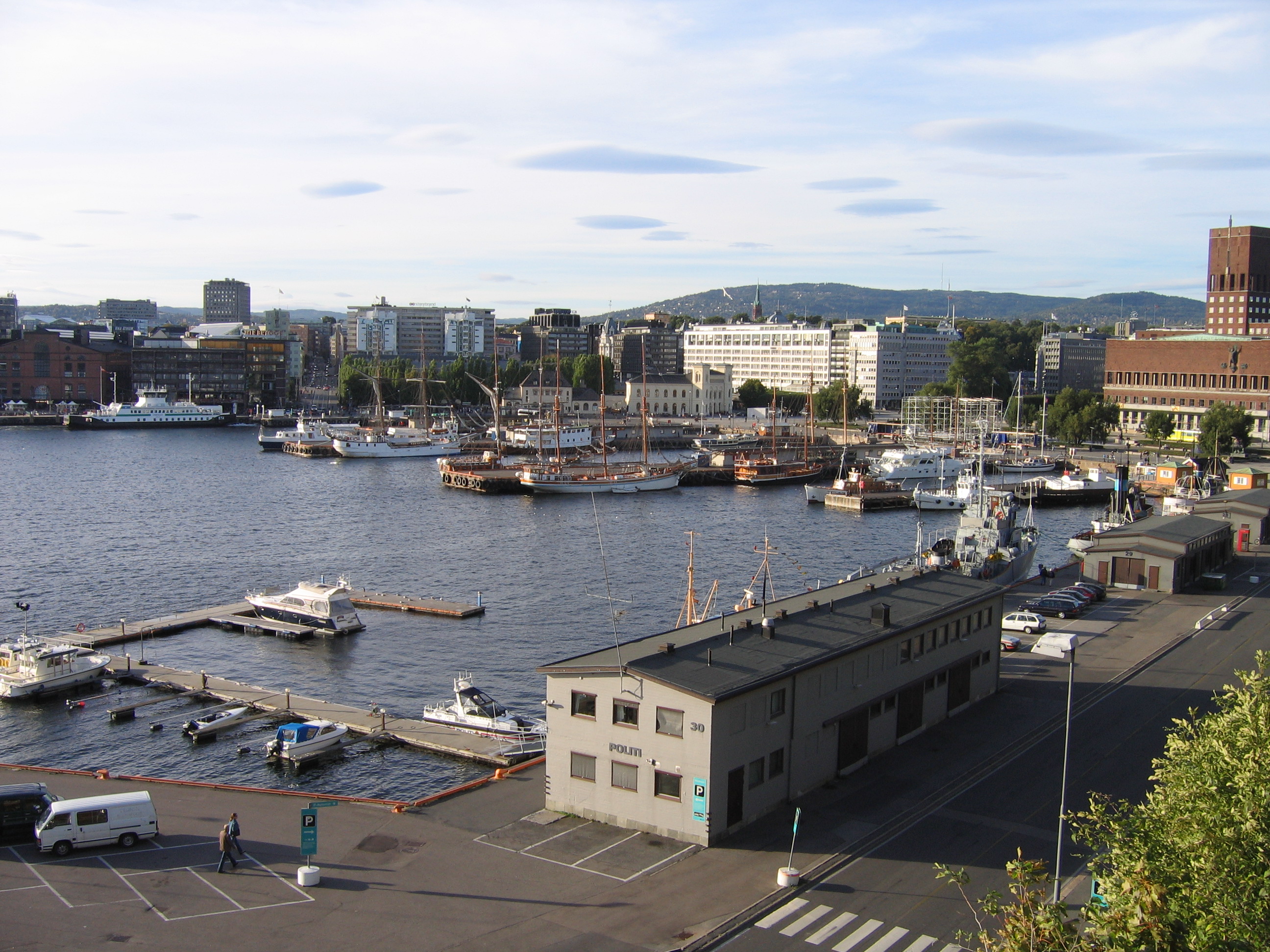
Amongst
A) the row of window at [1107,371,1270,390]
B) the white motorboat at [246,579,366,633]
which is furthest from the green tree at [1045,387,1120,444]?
the white motorboat at [246,579,366,633]

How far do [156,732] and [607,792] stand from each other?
12.5m

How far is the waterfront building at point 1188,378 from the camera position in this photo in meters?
90.6

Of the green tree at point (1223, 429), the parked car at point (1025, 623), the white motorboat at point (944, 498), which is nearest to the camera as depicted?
the parked car at point (1025, 623)

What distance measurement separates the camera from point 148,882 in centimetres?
1362

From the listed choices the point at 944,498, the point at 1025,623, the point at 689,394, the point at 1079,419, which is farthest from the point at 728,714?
the point at 689,394

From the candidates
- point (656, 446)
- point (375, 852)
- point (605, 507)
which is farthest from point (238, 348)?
point (375, 852)

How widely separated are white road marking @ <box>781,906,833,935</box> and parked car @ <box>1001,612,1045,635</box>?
A: 1696 cm

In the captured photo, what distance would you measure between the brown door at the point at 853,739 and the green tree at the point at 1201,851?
6.06 meters

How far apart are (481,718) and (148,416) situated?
115m

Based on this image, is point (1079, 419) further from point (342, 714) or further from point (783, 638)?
point (783, 638)

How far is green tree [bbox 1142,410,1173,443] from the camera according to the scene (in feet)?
289

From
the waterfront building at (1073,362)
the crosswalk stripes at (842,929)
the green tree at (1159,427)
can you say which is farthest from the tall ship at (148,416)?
the waterfront building at (1073,362)

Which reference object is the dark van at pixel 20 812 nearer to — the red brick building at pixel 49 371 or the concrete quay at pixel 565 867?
the concrete quay at pixel 565 867

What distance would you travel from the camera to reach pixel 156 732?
22.8 m
